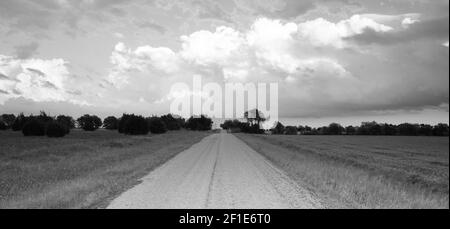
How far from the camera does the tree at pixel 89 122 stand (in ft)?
459

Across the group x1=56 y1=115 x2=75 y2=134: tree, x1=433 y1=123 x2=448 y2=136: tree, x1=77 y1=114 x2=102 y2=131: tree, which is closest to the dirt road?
x1=56 y1=115 x2=75 y2=134: tree

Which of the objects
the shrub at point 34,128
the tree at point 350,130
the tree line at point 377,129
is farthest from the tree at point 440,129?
the shrub at point 34,128

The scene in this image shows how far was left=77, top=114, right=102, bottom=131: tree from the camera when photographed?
140m

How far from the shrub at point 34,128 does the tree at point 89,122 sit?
72.9 meters

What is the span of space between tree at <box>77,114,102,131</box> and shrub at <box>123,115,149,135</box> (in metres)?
57.9

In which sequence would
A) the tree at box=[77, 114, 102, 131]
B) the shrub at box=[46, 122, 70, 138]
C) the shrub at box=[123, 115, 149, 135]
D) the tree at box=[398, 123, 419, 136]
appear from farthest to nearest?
the tree at box=[398, 123, 419, 136], the tree at box=[77, 114, 102, 131], the shrub at box=[123, 115, 149, 135], the shrub at box=[46, 122, 70, 138]

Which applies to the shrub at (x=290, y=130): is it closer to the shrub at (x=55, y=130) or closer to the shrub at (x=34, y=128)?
the shrub at (x=55, y=130)

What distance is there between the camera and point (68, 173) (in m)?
17.0

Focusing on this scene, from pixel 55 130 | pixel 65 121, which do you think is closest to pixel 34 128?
pixel 55 130

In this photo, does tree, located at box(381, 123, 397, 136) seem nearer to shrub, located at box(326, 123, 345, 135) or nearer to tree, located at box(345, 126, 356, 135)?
tree, located at box(345, 126, 356, 135)

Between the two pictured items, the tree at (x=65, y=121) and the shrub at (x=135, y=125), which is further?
the shrub at (x=135, y=125)
